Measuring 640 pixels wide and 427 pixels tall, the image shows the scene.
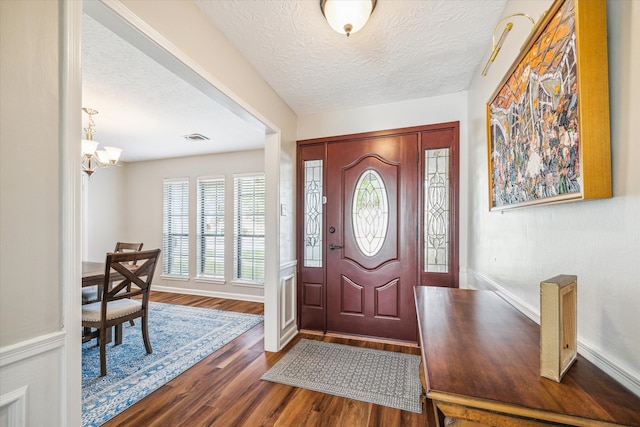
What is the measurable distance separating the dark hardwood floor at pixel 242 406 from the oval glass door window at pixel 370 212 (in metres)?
1.44

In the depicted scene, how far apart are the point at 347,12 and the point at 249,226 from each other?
144 inches

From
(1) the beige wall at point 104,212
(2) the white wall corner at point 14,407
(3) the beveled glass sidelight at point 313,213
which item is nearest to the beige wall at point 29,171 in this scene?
(2) the white wall corner at point 14,407

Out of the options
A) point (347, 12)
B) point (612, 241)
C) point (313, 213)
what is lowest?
point (612, 241)

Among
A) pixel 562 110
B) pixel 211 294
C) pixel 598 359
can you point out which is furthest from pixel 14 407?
pixel 211 294

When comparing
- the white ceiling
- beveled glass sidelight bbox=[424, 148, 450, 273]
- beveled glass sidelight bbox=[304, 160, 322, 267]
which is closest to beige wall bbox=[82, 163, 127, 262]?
the white ceiling

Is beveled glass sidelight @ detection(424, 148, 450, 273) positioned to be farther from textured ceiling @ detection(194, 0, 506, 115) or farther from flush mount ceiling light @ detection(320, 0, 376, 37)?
flush mount ceiling light @ detection(320, 0, 376, 37)

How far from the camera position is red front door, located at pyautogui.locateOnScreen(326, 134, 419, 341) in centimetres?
270

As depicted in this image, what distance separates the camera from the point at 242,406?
5.93 ft

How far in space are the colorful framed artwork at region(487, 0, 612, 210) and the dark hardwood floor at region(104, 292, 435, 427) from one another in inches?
63.6

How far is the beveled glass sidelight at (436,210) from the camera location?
8.57ft

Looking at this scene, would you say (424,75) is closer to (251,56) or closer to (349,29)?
(349,29)

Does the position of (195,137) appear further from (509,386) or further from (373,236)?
(509,386)

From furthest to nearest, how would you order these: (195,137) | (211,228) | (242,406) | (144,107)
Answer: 1. (211,228)
2. (195,137)
3. (144,107)
4. (242,406)

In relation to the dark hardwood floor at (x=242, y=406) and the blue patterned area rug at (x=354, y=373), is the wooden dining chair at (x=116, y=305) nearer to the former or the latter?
the dark hardwood floor at (x=242, y=406)
